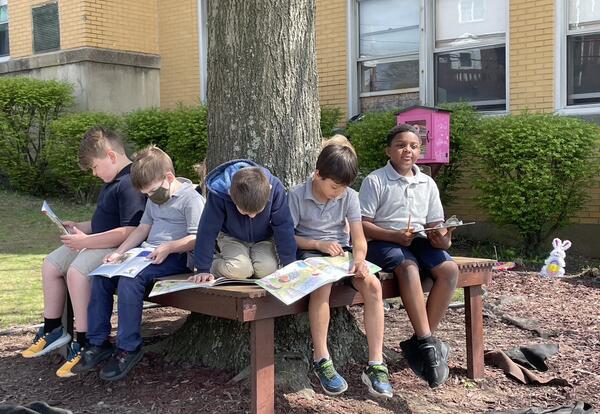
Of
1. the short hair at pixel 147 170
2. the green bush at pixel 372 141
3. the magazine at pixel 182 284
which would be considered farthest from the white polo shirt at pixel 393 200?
the green bush at pixel 372 141

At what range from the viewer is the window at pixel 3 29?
616 inches

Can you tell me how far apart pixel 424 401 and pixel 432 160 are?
497cm

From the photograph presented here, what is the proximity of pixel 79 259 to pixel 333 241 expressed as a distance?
4.97 ft

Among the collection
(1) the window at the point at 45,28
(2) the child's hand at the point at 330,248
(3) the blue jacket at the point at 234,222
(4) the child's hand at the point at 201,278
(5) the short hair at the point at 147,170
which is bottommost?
(4) the child's hand at the point at 201,278

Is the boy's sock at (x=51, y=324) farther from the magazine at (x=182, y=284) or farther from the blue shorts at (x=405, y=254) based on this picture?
the blue shorts at (x=405, y=254)

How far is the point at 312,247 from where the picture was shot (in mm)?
4137

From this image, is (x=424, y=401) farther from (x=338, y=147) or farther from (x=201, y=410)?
(x=338, y=147)

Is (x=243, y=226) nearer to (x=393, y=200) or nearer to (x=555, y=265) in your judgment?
(x=393, y=200)

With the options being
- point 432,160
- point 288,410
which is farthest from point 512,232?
point 288,410

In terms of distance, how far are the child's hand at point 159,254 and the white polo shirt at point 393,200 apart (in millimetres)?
1194

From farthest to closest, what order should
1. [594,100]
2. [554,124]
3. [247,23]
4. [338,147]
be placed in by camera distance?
[594,100] < [554,124] < [247,23] < [338,147]

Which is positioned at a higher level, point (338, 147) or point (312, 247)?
point (338, 147)

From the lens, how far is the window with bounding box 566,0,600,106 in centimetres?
922

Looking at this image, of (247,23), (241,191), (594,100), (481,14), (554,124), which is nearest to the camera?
(241,191)
